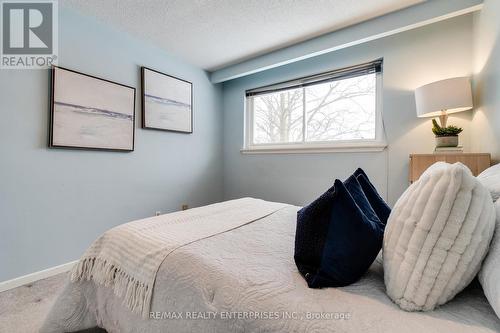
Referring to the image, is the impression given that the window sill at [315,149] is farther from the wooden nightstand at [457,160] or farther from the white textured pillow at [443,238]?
the white textured pillow at [443,238]

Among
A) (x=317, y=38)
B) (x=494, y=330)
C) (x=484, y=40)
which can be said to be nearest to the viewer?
(x=494, y=330)

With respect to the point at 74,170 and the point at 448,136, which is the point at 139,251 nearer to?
the point at 74,170

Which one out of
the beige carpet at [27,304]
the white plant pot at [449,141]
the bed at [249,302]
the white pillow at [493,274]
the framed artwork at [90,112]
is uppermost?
the framed artwork at [90,112]

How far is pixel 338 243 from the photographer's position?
765mm

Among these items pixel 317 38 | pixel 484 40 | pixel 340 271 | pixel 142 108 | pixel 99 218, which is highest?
pixel 317 38

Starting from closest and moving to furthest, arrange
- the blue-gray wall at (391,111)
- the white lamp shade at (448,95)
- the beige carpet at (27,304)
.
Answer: the beige carpet at (27,304)
the white lamp shade at (448,95)
the blue-gray wall at (391,111)

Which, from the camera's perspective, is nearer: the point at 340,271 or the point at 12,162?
the point at 340,271

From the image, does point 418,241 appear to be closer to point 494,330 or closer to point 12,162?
point 494,330

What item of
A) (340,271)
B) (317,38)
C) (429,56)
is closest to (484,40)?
(429,56)

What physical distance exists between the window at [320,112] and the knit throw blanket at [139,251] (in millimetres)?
1725

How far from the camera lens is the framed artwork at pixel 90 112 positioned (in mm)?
1929

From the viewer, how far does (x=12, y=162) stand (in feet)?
5.76

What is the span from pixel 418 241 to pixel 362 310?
240mm
